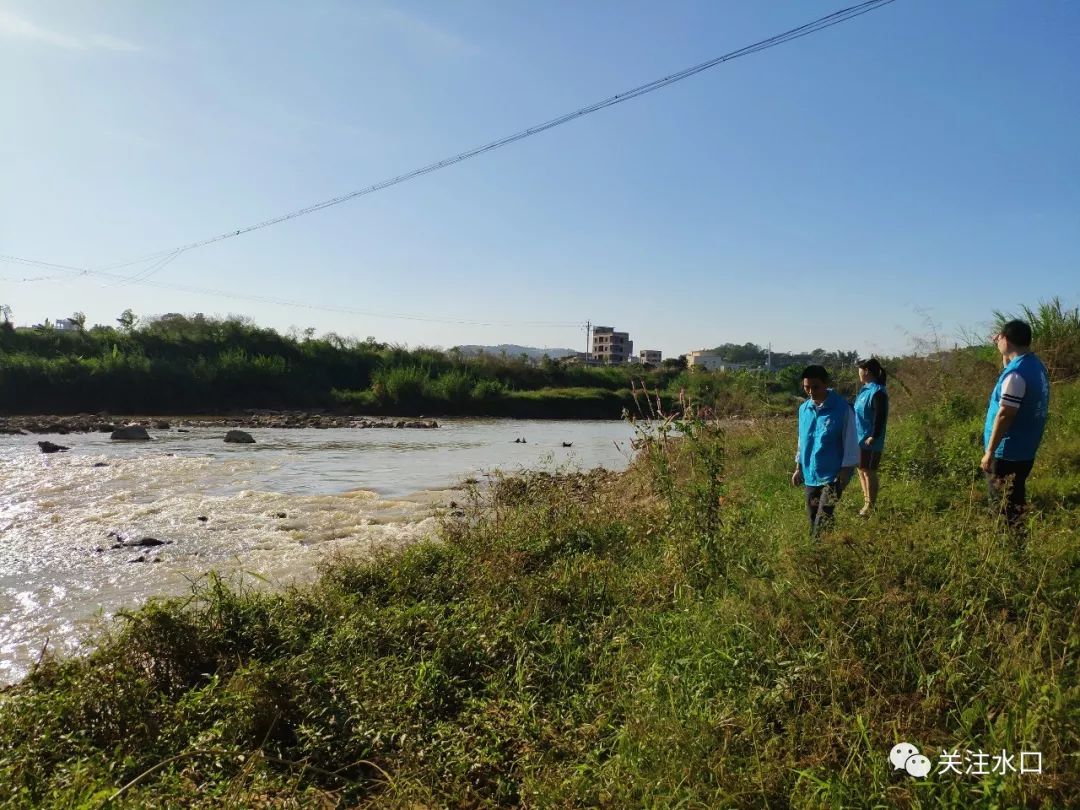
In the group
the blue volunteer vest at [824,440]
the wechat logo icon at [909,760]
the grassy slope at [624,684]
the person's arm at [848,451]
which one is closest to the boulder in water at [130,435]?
the grassy slope at [624,684]

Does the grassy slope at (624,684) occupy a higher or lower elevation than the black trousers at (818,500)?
lower

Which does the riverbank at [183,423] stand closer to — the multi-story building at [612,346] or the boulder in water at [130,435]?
the boulder in water at [130,435]

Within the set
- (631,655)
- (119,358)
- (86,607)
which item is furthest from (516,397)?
(631,655)

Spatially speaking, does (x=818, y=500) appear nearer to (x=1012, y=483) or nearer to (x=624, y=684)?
(x=1012, y=483)

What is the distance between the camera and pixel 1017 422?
16.5ft

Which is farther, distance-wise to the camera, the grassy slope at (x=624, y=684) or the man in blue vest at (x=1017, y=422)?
the man in blue vest at (x=1017, y=422)

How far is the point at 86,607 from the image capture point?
7.46 metres

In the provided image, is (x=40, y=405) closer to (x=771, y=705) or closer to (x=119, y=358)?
(x=119, y=358)

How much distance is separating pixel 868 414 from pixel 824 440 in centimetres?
117

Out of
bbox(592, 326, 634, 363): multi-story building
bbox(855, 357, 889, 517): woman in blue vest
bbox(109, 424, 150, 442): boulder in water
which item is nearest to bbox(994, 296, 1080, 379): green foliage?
bbox(855, 357, 889, 517): woman in blue vest

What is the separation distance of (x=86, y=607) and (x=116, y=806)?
218 inches

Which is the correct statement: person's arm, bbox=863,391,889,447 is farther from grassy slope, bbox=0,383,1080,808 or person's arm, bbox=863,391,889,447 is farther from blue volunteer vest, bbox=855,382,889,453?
grassy slope, bbox=0,383,1080,808

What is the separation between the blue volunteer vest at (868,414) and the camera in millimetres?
6582

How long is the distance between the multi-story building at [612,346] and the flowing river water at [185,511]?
304ft
